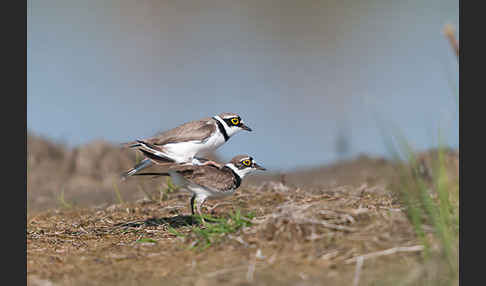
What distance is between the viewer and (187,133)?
639 cm

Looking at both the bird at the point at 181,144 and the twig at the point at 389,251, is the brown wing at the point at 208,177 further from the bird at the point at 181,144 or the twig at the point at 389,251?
the twig at the point at 389,251

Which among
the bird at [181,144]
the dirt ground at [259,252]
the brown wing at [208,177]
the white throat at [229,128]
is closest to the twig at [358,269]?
the dirt ground at [259,252]

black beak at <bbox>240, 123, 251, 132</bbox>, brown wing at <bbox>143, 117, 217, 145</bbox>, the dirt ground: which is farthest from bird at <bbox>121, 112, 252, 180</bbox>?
the dirt ground

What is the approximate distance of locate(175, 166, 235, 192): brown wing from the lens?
5789 millimetres

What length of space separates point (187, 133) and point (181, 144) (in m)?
0.17

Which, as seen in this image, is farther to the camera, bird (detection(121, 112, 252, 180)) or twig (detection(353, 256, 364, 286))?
bird (detection(121, 112, 252, 180))

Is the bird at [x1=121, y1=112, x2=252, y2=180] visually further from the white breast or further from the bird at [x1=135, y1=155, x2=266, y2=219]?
the bird at [x1=135, y1=155, x2=266, y2=219]

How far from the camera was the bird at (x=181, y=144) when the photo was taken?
6.22 m

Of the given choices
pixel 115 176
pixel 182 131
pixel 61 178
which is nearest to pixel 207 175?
pixel 182 131

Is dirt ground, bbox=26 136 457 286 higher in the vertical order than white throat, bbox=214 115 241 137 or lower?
lower

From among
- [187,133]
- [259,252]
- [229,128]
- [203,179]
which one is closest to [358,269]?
[259,252]

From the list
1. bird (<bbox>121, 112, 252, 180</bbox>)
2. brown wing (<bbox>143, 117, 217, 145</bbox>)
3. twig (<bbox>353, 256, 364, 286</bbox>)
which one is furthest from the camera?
brown wing (<bbox>143, 117, 217, 145</bbox>)

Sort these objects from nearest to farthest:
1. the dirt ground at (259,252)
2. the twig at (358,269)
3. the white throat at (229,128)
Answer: the twig at (358,269) < the dirt ground at (259,252) < the white throat at (229,128)

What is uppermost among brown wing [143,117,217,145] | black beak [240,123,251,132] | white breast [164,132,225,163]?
black beak [240,123,251,132]
